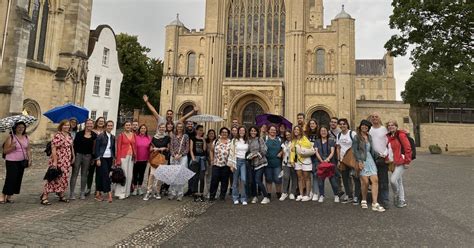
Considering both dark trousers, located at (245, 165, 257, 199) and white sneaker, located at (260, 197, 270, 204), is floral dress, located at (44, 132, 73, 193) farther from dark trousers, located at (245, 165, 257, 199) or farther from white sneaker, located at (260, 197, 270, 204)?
white sneaker, located at (260, 197, 270, 204)

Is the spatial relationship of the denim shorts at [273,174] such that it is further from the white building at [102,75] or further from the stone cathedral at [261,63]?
the stone cathedral at [261,63]

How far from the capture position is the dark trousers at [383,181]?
6161 mm

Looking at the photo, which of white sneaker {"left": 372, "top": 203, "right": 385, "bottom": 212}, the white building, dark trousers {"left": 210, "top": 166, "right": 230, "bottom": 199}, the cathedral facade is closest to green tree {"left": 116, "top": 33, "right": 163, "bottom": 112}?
the white building

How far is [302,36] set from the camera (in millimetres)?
28875

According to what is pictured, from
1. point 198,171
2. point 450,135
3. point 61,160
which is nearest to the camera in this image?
point 61,160

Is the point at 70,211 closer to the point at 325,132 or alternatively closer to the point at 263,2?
the point at 325,132

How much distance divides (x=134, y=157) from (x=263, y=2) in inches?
1125

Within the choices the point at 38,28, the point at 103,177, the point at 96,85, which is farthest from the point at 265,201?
the point at 96,85

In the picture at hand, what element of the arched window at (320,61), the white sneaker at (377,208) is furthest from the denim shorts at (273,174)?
the arched window at (320,61)

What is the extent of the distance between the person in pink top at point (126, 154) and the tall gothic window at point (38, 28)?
14.3 m

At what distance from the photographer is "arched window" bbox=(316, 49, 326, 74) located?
1154 inches

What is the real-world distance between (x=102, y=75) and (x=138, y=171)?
63.6 ft

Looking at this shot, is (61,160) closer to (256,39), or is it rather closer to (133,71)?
(256,39)

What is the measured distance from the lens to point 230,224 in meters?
4.89
